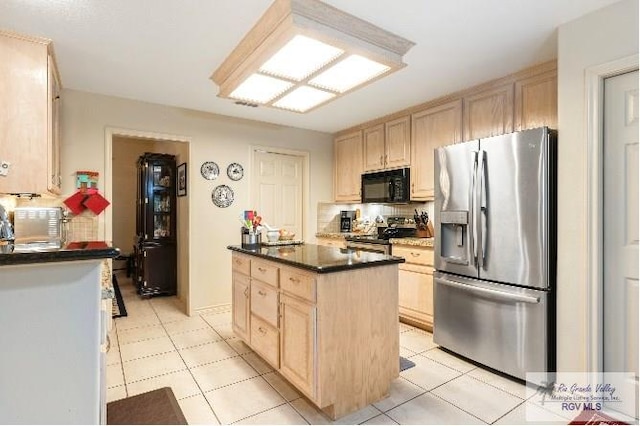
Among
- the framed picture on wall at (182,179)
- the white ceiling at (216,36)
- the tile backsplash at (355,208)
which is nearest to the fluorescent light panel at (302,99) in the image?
the white ceiling at (216,36)

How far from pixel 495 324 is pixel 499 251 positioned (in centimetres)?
55

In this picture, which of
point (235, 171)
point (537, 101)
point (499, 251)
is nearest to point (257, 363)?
point (499, 251)

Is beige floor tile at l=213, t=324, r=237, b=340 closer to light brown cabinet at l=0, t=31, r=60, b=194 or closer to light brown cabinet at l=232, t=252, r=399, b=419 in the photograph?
light brown cabinet at l=232, t=252, r=399, b=419

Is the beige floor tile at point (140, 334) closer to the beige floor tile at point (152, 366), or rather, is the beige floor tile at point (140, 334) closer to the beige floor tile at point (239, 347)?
the beige floor tile at point (152, 366)

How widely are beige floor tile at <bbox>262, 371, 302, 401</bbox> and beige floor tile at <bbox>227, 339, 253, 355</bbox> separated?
0.47m

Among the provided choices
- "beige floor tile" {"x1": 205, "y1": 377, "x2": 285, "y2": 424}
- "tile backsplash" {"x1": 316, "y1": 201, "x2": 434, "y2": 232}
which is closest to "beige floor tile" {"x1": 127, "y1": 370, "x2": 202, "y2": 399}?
"beige floor tile" {"x1": 205, "y1": 377, "x2": 285, "y2": 424}

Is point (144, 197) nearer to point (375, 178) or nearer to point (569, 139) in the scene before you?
point (375, 178)

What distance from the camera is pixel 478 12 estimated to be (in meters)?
1.99

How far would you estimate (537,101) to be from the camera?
2732 mm

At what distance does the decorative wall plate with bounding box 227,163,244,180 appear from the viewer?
13.7 feet

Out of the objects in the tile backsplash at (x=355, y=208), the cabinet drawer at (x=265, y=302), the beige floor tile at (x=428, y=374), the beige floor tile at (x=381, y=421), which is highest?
the tile backsplash at (x=355, y=208)

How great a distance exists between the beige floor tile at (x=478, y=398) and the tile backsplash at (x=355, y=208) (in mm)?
2244

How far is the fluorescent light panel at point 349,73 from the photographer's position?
6.91 feet

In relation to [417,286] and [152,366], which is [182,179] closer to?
[152,366]
